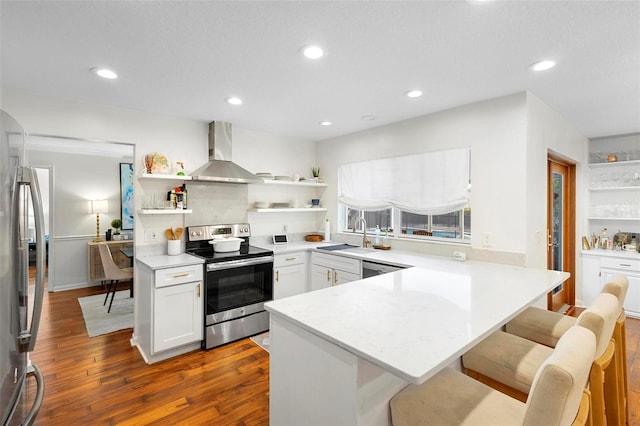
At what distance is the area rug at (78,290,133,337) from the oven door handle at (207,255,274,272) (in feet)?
4.92

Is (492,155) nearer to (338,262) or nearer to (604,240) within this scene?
(338,262)

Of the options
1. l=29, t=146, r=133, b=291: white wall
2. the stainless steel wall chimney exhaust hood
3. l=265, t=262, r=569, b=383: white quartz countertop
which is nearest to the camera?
l=265, t=262, r=569, b=383: white quartz countertop

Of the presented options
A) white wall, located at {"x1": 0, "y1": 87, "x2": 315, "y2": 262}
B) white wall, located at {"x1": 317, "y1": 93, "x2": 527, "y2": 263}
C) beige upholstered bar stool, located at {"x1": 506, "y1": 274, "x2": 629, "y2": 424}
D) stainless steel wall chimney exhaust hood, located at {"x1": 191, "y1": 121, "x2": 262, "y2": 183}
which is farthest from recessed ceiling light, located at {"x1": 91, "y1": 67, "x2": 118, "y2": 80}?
beige upholstered bar stool, located at {"x1": 506, "y1": 274, "x2": 629, "y2": 424}

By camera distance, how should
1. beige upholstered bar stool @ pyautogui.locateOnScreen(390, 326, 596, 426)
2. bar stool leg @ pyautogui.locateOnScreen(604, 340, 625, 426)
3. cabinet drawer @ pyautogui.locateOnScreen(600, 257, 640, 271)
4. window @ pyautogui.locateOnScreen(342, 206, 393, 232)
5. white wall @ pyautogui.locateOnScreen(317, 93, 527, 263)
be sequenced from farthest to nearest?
1. window @ pyautogui.locateOnScreen(342, 206, 393, 232)
2. cabinet drawer @ pyautogui.locateOnScreen(600, 257, 640, 271)
3. white wall @ pyautogui.locateOnScreen(317, 93, 527, 263)
4. bar stool leg @ pyautogui.locateOnScreen(604, 340, 625, 426)
5. beige upholstered bar stool @ pyautogui.locateOnScreen(390, 326, 596, 426)

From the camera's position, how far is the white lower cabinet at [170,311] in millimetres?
2840

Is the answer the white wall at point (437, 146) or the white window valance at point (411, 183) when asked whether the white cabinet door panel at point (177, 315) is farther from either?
the white window valance at point (411, 183)

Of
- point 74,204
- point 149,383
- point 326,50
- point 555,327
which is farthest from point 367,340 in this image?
point 74,204

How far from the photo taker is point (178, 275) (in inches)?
116

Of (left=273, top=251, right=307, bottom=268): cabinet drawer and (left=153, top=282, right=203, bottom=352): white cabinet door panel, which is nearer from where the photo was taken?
(left=153, top=282, right=203, bottom=352): white cabinet door panel

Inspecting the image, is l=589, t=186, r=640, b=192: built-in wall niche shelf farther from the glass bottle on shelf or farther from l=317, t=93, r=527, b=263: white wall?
l=317, t=93, r=527, b=263: white wall

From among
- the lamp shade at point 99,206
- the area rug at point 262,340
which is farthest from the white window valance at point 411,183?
the lamp shade at point 99,206

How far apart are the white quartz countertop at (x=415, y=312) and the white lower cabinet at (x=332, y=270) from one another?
1.01 m

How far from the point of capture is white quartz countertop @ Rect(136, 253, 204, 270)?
287cm

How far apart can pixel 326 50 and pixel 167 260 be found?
94.8 inches
